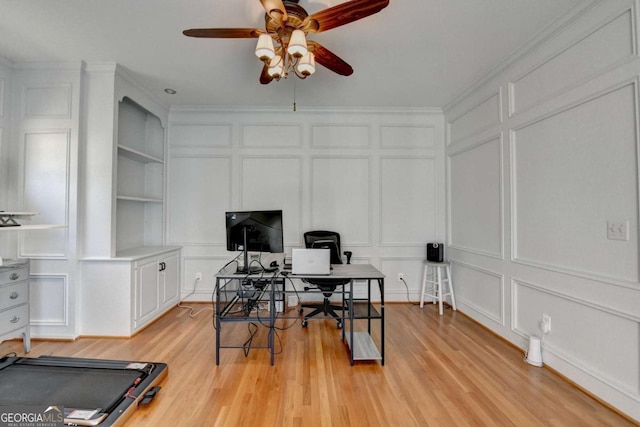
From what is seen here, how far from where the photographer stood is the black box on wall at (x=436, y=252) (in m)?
3.71

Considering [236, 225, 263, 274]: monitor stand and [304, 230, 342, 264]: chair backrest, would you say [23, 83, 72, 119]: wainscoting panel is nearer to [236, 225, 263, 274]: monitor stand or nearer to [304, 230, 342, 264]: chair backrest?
[236, 225, 263, 274]: monitor stand

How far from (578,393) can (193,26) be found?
4.01 m

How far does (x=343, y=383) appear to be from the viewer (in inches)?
80.5

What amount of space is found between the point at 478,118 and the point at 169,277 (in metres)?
4.30

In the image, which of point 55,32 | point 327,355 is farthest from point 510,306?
point 55,32

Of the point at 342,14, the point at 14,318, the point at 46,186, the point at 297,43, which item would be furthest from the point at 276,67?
the point at 14,318

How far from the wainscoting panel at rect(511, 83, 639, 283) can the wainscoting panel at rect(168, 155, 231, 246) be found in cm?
349

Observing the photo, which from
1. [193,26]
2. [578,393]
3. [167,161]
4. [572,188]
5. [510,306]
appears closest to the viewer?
[578,393]

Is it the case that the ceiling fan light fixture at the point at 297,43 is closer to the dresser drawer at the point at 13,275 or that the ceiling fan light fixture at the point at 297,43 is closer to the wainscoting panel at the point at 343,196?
the wainscoting panel at the point at 343,196

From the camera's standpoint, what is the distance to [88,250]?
2.81 meters

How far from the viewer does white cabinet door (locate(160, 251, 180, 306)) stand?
11.2 ft

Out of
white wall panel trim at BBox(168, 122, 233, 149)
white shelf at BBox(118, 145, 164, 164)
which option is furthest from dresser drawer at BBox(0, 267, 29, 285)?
white wall panel trim at BBox(168, 122, 233, 149)

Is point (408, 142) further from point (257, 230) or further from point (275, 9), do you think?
point (275, 9)

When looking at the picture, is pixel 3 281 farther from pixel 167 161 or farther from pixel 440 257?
pixel 440 257
